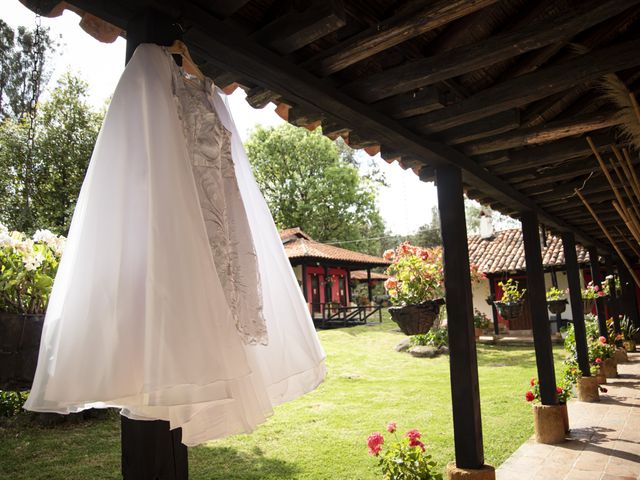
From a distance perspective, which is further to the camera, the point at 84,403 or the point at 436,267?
the point at 436,267

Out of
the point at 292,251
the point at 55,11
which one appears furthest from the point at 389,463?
the point at 292,251

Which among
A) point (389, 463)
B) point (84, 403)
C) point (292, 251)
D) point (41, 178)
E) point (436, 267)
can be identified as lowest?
point (389, 463)

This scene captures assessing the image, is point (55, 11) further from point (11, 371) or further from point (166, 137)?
point (11, 371)

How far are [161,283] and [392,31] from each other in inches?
48.1

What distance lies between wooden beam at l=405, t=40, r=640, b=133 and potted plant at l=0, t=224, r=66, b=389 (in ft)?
5.88

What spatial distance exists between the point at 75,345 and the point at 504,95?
1976 mm

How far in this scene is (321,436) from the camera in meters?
5.64

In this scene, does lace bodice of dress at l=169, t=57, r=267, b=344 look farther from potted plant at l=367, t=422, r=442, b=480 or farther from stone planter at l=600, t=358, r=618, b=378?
stone planter at l=600, t=358, r=618, b=378

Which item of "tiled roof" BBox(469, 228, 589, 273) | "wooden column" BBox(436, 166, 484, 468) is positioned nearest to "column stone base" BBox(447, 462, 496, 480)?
"wooden column" BBox(436, 166, 484, 468)

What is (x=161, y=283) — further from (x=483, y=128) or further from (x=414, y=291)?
(x=414, y=291)

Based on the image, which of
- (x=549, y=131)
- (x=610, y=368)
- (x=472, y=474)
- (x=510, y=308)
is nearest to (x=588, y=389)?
(x=510, y=308)

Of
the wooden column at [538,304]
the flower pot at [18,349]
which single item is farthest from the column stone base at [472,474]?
the flower pot at [18,349]

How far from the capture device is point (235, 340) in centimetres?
111

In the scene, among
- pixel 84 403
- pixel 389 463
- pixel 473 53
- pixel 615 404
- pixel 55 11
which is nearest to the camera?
pixel 84 403
